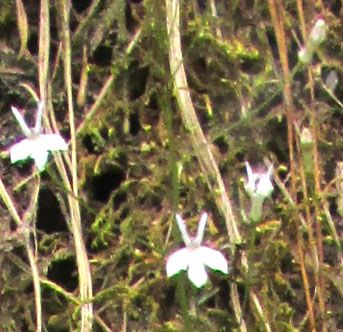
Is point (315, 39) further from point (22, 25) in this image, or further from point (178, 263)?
point (22, 25)

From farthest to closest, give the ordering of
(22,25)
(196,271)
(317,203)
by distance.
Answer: (22,25) → (317,203) → (196,271)

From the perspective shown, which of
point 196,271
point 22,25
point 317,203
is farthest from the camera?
point 22,25

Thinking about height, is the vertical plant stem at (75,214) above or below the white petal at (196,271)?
above

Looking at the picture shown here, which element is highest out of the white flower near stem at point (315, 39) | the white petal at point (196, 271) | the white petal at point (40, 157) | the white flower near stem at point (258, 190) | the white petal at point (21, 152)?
the white flower near stem at point (315, 39)

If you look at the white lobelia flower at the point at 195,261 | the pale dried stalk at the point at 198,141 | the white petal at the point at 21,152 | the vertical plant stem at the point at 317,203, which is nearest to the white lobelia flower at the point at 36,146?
the white petal at the point at 21,152

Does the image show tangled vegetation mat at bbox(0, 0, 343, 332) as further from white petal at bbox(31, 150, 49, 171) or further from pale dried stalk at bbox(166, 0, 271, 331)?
white petal at bbox(31, 150, 49, 171)

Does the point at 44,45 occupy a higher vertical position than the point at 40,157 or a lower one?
higher

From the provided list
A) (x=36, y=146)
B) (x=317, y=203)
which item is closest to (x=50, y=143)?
(x=36, y=146)

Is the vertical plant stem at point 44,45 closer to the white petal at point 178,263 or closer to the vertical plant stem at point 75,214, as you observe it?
the vertical plant stem at point 75,214
